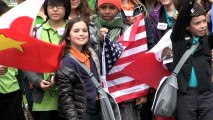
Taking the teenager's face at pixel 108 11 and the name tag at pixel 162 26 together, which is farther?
the name tag at pixel 162 26

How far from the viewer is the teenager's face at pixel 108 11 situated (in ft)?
19.1

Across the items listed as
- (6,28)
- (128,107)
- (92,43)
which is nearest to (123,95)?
(128,107)

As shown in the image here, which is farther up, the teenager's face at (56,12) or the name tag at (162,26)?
the teenager's face at (56,12)

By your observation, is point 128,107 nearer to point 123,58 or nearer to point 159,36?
point 123,58

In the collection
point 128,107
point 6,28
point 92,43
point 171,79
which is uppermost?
point 6,28

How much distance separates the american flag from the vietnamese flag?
1.00 meters

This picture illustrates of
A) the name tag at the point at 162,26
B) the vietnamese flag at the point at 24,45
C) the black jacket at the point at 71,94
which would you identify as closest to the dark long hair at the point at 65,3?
the vietnamese flag at the point at 24,45

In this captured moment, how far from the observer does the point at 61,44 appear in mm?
5145

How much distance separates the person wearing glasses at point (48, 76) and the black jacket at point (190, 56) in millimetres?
1248

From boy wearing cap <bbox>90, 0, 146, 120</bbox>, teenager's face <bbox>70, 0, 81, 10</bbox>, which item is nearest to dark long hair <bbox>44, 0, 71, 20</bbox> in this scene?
boy wearing cap <bbox>90, 0, 146, 120</bbox>

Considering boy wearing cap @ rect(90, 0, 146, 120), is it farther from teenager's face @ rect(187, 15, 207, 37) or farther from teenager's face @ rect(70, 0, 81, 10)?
teenager's face @ rect(187, 15, 207, 37)

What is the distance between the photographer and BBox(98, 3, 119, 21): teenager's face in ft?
19.1

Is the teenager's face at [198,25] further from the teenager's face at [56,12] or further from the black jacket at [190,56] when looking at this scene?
the teenager's face at [56,12]

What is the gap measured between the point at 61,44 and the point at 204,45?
152 centimetres
